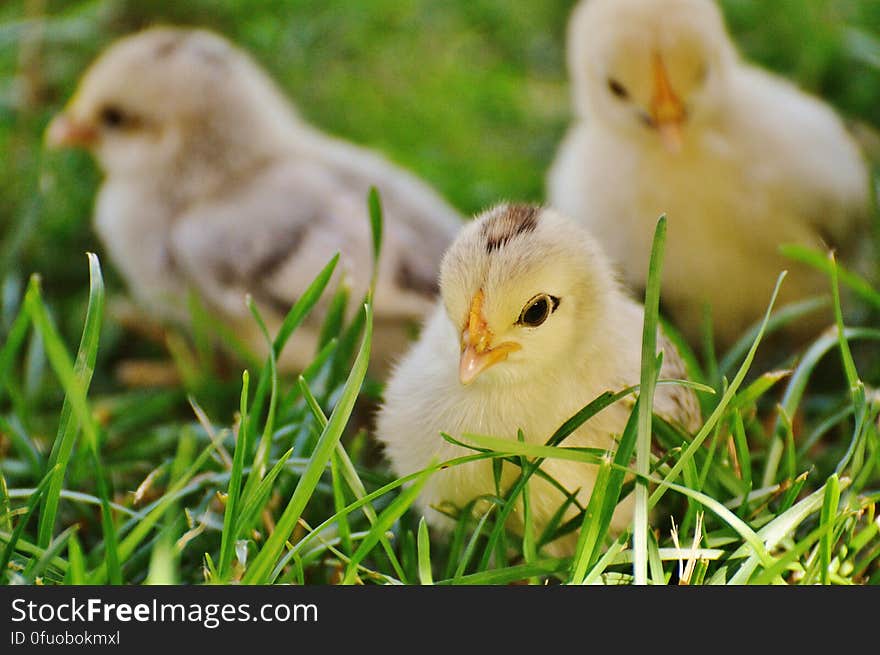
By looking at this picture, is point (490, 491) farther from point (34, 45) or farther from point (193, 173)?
point (34, 45)

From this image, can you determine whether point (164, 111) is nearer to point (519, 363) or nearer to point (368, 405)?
point (368, 405)

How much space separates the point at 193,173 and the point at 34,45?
0.70 meters

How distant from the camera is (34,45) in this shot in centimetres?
268

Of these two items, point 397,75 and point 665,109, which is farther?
point 397,75

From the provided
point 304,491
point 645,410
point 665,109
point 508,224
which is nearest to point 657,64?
point 665,109

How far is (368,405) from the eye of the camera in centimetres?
224

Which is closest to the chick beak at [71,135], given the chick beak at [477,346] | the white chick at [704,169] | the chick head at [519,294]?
the white chick at [704,169]

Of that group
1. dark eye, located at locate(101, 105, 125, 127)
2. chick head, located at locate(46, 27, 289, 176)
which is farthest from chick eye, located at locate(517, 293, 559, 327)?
dark eye, located at locate(101, 105, 125, 127)

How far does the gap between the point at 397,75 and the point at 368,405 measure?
1.22 metres

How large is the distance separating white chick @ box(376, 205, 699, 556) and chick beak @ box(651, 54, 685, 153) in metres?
0.55

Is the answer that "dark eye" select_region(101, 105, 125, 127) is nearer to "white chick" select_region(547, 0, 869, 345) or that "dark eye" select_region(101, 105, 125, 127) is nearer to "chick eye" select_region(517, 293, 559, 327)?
"white chick" select_region(547, 0, 869, 345)

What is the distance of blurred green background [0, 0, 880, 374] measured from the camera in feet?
8.79

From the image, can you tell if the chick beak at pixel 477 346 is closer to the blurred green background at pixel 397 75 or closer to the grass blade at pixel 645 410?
the grass blade at pixel 645 410

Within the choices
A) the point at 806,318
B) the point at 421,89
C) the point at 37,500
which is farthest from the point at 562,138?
the point at 37,500
